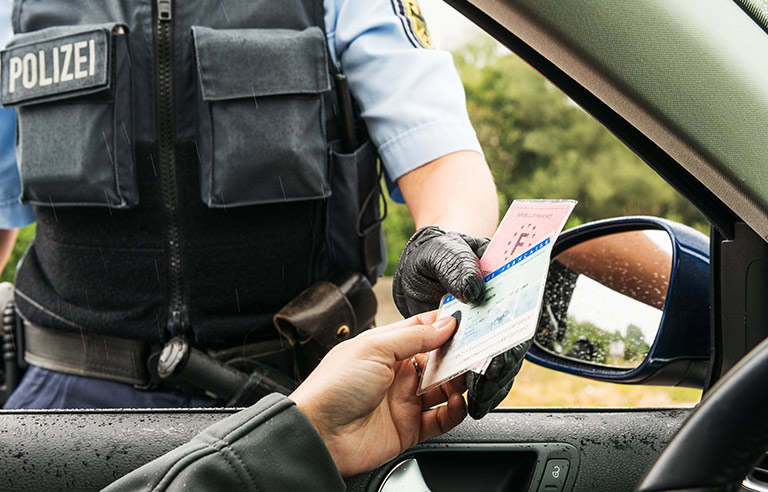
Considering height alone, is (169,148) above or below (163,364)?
above

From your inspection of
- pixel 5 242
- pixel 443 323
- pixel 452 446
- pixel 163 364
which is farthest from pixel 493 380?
pixel 5 242

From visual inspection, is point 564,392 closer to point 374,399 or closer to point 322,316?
point 322,316

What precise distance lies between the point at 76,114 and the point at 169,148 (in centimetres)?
19

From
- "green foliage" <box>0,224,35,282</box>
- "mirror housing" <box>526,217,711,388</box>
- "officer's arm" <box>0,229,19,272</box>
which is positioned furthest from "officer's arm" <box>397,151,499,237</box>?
"green foliage" <box>0,224,35,282</box>

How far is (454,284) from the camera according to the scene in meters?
0.83

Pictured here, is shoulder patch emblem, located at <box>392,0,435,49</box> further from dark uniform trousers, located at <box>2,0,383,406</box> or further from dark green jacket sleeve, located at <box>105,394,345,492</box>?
dark green jacket sleeve, located at <box>105,394,345,492</box>

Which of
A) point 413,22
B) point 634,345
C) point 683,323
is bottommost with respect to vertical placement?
point 634,345

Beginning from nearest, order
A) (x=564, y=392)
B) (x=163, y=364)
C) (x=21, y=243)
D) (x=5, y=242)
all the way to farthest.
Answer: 1. (x=163, y=364)
2. (x=5, y=242)
3. (x=564, y=392)
4. (x=21, y=243)

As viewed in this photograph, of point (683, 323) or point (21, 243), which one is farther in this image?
point (21, 243)

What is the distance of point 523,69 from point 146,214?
9.30m

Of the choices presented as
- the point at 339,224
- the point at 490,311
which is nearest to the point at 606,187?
the point at 339,224

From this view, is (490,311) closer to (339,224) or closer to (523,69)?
(339,224)

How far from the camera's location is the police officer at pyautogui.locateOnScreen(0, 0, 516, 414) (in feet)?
4.48

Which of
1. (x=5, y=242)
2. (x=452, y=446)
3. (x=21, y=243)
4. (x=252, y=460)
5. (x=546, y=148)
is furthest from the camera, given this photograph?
(x=546, y=148)
